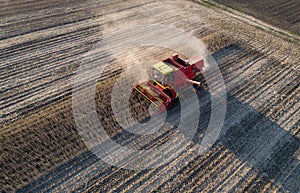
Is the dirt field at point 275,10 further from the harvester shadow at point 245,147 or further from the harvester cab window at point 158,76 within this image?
the harvester cab window at point 158,76

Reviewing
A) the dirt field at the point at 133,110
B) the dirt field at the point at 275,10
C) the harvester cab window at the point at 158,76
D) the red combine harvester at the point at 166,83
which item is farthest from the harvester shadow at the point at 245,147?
the dirt field at the point at 275,10

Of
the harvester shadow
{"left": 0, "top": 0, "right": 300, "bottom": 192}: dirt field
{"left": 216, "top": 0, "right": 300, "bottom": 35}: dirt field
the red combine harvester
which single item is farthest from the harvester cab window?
{"left": 216, "top": 0, "right": 300, "bottom": 35}: dirt field

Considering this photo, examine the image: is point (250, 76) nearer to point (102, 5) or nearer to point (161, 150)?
point (161, 150)

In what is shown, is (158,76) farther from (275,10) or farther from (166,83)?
(275,10)

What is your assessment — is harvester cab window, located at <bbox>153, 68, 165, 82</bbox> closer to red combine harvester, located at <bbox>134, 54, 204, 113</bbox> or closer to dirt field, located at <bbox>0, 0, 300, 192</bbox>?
red combine harvester, located at <bbox>134, 54, 204, 113</bbox>

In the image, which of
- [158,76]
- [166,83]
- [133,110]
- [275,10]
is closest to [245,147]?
[166,83]
